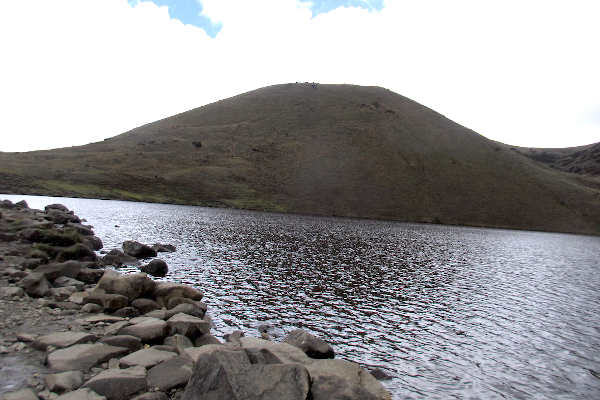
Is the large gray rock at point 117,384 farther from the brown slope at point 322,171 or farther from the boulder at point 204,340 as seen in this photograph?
the brown slope at point 322,171

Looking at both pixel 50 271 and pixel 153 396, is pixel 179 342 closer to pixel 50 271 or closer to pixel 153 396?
pixel 153 396

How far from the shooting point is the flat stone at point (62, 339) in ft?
39.2

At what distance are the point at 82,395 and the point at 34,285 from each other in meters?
10.6

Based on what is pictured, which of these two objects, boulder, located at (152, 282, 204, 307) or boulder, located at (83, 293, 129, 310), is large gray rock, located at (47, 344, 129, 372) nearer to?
boulder, located at (83, 293, 129, 310)

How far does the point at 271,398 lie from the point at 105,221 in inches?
2238

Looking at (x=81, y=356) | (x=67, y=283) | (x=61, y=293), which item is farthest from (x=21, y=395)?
(x=67, y=283)

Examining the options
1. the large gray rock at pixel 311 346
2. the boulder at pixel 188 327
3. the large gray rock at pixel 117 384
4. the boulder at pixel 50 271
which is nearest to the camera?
the large gray rock at pixel 117 384

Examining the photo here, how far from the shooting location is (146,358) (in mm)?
11953

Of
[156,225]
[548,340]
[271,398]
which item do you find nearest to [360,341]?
[271,398]

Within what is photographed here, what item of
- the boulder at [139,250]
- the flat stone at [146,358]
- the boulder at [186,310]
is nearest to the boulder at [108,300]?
the boulder at [186,310]

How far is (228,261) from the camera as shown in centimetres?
3388

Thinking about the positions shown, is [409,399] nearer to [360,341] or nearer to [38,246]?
[360,341]

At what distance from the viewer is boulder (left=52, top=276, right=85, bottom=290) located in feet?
63.7

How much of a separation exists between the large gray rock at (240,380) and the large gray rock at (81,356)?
3780 millimetres
